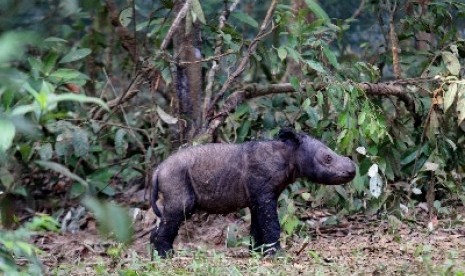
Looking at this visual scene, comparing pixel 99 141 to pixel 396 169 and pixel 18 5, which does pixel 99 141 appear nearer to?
pixel 396 169

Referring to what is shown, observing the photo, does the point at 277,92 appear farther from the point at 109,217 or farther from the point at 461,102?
the point at 109,217

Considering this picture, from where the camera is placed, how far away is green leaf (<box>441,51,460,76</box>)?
799cm

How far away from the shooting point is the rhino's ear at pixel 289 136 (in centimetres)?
698

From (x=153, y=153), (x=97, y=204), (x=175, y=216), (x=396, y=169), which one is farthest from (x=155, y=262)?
(x=97, y=204)

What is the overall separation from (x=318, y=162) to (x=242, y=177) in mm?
593

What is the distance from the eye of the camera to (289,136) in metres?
7.01

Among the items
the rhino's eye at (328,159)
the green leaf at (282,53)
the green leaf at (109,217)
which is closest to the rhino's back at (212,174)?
the rhino's eye at (328,159)

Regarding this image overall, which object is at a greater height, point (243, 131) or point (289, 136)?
point (289, 136)

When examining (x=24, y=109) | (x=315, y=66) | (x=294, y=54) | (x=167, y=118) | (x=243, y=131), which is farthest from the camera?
(x=243, y=131)

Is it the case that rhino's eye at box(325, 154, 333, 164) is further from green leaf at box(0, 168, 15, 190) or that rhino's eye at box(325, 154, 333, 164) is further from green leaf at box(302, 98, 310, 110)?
green leaf at box(0, 168, 15, 190)

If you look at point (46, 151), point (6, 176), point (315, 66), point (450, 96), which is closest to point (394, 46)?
point (450, 96)

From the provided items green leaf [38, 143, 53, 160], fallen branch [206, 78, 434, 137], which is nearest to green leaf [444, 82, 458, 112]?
fallen branch [206, 78, 434, 137]

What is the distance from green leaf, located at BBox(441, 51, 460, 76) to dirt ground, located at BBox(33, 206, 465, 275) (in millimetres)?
1294

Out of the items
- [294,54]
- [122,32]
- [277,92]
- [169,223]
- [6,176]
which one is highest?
[6,176]
